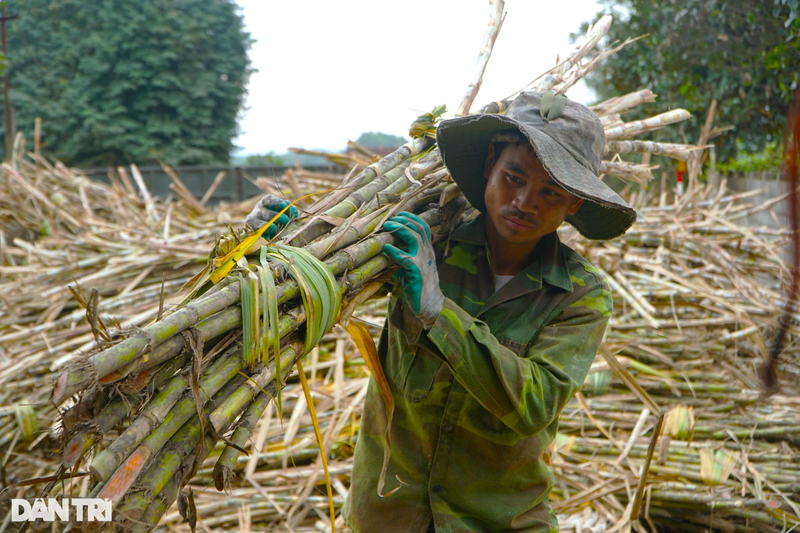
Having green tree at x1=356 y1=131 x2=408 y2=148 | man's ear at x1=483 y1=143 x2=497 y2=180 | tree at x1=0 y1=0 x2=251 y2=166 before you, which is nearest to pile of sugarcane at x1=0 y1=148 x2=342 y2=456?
green tree at x1=356 y1=131 x2=408 y2=148

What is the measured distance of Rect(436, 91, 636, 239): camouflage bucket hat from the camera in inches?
64.4

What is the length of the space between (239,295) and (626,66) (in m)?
8.16

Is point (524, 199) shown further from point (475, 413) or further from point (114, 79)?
point (114, 79)

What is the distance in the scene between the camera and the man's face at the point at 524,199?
5.65 feet

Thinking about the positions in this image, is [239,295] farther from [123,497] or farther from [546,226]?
[546,226]

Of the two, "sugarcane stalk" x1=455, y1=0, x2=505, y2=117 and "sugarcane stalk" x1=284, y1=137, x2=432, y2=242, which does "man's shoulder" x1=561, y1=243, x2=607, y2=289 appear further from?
"sugarcane stalk" x1=455, y1=0, x2=505, y2=117

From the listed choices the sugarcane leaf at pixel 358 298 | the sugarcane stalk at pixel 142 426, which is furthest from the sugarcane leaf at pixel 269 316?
the sugarcane leaf at pixel 358 298

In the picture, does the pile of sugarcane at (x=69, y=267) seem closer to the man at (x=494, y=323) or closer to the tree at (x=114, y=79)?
the man at (x=494, y=323)

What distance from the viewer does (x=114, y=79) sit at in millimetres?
17906

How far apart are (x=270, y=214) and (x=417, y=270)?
1.66 ft

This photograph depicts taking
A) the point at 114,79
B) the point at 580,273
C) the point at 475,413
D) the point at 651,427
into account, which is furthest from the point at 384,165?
the point at 114,79

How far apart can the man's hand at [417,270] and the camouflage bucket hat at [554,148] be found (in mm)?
375

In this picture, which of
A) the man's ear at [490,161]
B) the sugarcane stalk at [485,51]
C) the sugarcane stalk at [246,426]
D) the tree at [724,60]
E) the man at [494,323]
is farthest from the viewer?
the tree at [724,60]

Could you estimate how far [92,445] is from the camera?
1124 millimetres
